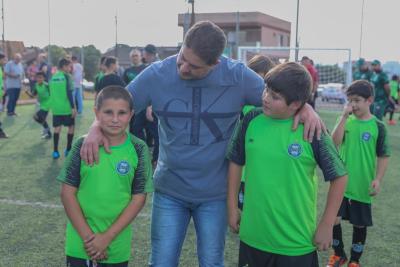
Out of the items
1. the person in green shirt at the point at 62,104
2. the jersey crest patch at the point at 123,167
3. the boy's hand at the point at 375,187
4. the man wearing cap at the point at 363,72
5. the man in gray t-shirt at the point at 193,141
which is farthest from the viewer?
the man wearing cap at the point at 363,72

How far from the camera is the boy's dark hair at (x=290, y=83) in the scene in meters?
2.42

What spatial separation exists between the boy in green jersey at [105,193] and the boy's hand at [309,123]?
916 mm

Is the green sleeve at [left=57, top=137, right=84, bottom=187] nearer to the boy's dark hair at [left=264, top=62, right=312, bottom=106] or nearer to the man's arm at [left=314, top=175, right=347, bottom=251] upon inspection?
the boy's dark hair at [left=264, top=62, right=312, bottom=106]

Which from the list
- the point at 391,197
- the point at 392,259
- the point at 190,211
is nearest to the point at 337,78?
the point at 391,197

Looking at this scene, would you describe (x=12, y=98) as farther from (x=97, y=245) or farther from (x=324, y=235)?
(x=324, y=235)

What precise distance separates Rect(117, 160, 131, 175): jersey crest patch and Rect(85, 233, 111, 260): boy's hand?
0.35 meters

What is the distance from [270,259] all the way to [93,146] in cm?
114

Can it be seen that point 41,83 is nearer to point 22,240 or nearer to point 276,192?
point 22,240

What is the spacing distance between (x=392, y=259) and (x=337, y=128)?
4.41 feet

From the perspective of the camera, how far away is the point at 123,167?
265cm

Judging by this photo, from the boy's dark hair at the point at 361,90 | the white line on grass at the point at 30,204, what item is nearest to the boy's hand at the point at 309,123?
the boy's dark hair at the point at 361,90

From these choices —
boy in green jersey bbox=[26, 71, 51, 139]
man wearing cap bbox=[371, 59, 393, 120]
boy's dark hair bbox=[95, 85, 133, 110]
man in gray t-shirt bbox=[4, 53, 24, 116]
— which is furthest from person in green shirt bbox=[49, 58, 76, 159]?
man wearing cap bbox=[371, 59, 393, 120]

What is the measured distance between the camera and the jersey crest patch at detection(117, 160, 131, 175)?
2.64m

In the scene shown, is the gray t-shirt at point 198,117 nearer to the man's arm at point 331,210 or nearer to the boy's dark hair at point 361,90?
the man's arm at point 331,210
